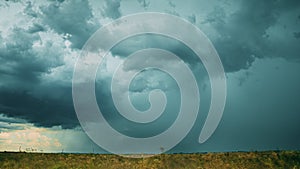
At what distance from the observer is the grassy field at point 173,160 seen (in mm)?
20406

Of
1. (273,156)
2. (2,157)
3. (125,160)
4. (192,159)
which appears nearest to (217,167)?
(192,159)

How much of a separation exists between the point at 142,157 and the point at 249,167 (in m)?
6.38

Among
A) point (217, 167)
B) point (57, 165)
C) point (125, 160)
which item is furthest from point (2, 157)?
point (217, 167)

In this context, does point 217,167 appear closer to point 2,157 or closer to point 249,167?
point 249,167

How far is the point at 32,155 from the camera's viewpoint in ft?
67.3

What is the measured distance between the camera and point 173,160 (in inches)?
813

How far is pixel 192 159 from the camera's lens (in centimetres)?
2069

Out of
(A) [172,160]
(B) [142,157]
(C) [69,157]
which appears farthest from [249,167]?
(C) [69,157]

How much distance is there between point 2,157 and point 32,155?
1.64m

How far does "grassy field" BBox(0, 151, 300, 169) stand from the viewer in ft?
66.9

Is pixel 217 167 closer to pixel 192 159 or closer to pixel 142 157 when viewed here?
pixel 192 159

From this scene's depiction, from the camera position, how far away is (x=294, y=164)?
2062cm

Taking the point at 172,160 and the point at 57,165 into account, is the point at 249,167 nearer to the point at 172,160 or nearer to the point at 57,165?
the point at 172,160

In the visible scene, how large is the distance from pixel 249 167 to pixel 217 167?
1.88 metres
